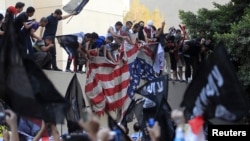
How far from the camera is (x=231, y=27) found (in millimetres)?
16656

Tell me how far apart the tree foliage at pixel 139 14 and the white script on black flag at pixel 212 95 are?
107 ft

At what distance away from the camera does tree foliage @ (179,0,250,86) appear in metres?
16.2

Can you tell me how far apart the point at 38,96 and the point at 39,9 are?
24084mm

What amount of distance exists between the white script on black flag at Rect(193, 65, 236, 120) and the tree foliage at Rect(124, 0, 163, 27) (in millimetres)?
32606

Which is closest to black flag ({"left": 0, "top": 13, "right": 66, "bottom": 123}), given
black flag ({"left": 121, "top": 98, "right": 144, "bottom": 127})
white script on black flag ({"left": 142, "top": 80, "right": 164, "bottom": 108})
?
white script on black flag ({"left": 142, "top": 80, "right": 164, "bottom": 108})

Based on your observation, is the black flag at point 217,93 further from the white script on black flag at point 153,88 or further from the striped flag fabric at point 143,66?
the striped flag fabric at point 143,66

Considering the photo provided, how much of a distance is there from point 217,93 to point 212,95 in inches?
2.5

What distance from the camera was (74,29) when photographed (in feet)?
102

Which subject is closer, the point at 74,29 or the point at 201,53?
the point at 201,53

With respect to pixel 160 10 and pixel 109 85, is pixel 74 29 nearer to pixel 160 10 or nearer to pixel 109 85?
pixel 160 10

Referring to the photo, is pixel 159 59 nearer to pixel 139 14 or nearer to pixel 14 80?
pixel 14 80

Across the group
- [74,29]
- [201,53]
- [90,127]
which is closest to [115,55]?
[201,53]

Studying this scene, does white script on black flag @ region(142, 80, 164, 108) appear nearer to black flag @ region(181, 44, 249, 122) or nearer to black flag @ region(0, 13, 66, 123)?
black flag @ region(0, 13, 66, 123)

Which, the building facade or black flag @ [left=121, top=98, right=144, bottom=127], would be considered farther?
the building facade
